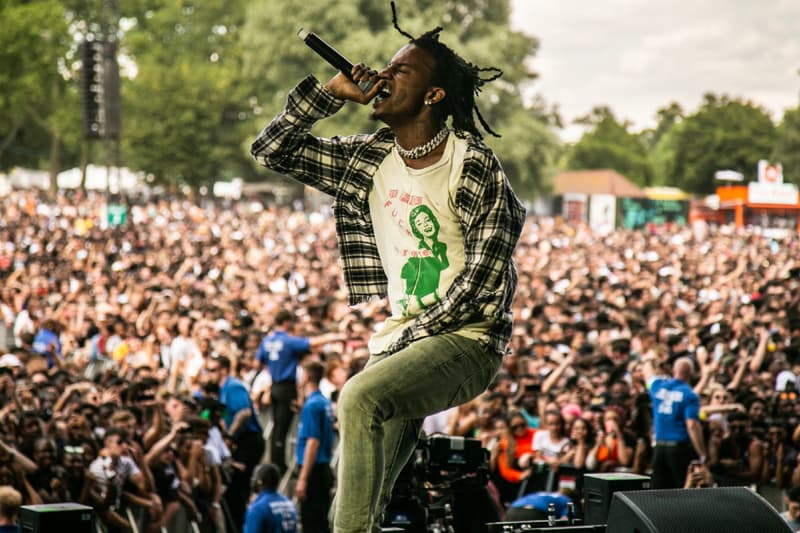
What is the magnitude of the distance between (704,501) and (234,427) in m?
7.42

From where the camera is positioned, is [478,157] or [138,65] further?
[138,65]

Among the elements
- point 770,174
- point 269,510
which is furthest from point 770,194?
point 269,510

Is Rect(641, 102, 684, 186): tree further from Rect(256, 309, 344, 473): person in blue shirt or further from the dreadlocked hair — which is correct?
the dreadlocked hair

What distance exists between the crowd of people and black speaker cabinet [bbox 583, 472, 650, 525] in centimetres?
77

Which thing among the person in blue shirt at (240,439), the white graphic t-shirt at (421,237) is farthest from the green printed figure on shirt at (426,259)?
the person in blue shirt at (240,439)

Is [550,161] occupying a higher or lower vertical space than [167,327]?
higher

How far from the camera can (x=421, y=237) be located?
3.43 meters

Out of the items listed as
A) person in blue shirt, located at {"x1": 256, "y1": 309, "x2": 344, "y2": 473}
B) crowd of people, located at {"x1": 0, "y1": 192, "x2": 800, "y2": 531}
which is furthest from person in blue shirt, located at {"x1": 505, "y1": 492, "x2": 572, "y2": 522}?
person in blue shirt, located at {"x1": 256, "y1": 309, "x2": 344, "y2": 473}

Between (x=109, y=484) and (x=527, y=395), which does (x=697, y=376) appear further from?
(x=109, y=484)

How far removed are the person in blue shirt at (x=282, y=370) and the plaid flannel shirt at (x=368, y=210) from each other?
24.8 feet

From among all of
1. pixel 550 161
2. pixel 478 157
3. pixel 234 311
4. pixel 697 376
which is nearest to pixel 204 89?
pixel 550 161

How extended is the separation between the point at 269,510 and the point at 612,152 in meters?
104

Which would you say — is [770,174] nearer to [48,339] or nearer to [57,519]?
[48,339]

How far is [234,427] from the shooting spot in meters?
10.2
